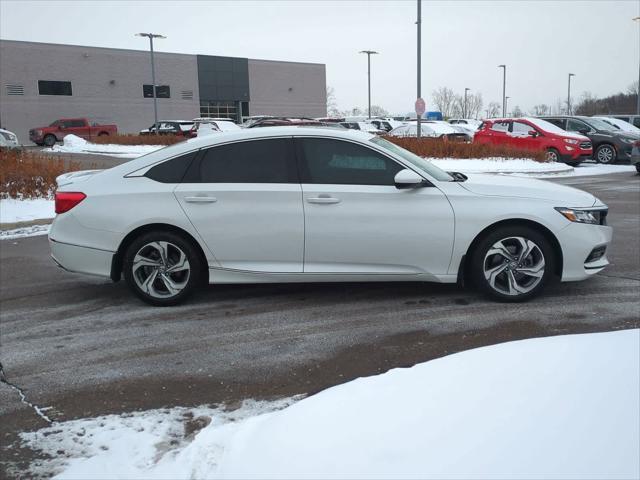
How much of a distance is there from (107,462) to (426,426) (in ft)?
4.94

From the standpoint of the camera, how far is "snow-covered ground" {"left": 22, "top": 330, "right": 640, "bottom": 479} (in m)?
2.68

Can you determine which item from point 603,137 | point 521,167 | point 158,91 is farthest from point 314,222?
point 158,91

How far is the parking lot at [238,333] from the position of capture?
402 cm

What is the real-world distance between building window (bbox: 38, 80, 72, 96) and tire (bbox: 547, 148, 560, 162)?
152 ft


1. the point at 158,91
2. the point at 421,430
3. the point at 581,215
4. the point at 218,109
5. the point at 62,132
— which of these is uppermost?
the point at 158,91

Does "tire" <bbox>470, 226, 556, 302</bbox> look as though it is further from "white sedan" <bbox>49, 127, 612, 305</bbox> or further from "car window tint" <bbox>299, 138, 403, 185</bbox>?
"car window tint" <bbox>299, 138, 403, 185</bbox>

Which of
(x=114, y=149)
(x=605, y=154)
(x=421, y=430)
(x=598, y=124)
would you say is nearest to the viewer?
Result: (x=421, y=430)

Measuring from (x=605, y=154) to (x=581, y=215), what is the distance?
62.6 ft

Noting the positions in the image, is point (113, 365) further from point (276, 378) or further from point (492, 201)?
point (492, 201)

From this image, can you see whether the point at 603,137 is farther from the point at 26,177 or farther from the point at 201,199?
the point at 201,199

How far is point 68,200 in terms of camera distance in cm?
582

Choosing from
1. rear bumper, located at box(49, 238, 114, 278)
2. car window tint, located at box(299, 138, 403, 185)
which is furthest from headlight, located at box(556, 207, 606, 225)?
rear bumper, located at box(49, 238, 114, 278)

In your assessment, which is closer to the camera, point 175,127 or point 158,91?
point 175,127

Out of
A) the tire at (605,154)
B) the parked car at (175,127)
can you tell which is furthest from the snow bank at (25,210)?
the parked car at (175,127)
